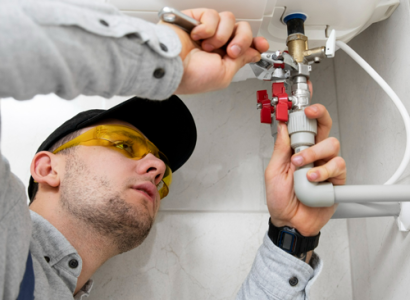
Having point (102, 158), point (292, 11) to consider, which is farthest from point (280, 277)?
point (292, 11)

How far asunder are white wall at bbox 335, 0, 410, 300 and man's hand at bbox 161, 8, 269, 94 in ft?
1.46

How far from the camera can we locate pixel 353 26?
81cm

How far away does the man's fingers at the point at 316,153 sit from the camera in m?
0.66

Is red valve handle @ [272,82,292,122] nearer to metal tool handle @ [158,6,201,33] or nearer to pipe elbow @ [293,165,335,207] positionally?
pipe elbow @ [293,165,335,207]

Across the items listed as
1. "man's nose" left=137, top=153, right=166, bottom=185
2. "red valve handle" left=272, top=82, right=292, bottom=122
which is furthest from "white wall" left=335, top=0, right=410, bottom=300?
"man's nose" left=137, top=153, right=166, bottom=185

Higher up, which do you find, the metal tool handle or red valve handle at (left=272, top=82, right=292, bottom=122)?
the metal tool handle

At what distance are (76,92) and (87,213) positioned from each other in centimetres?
43

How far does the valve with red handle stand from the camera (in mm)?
701

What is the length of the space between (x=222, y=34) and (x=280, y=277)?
0.56 meters

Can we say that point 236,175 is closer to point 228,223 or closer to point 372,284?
point 228,223

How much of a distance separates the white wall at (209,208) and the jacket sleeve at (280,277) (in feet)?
0.82

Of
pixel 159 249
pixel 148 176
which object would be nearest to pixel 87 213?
pixel 148 176

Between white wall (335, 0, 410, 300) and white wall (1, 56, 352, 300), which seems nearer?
white wall (335, 0, 410, 300)

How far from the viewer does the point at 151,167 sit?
0.89m
